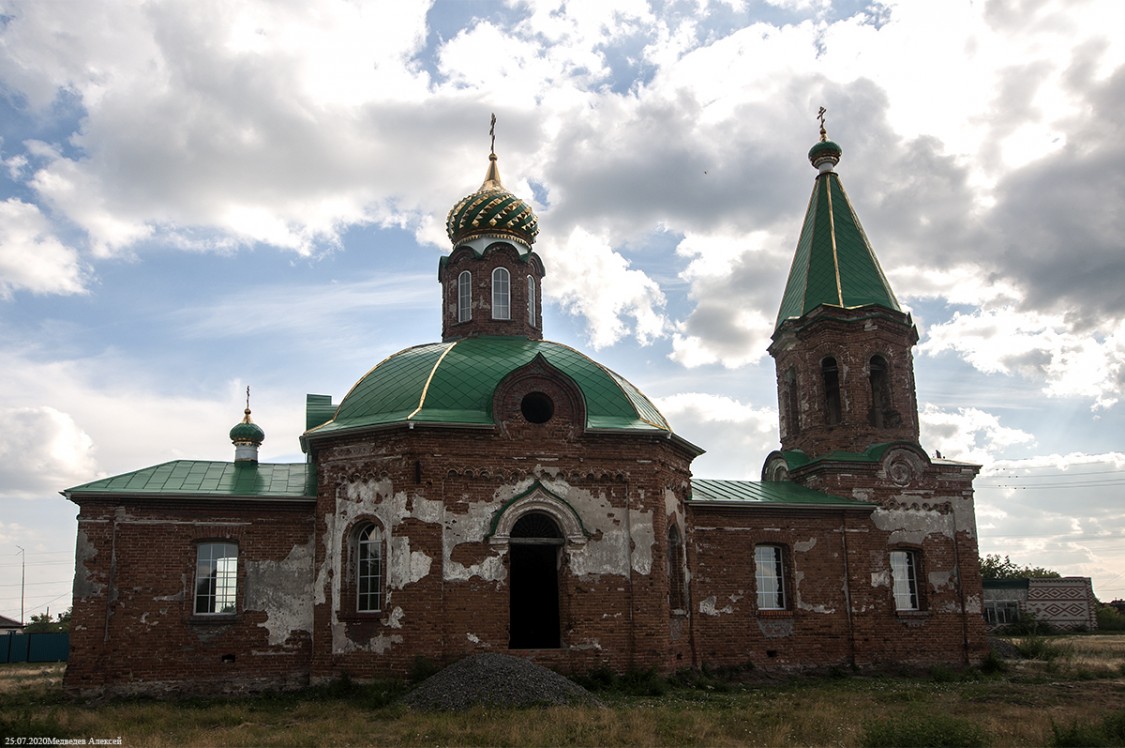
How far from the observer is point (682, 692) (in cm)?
1692

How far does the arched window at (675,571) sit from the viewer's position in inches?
755

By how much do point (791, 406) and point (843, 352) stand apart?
2.26 m

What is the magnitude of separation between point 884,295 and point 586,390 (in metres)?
9.46

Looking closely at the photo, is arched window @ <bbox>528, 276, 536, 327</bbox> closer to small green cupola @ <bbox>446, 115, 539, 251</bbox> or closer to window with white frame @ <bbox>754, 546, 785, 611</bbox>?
small green cupola @ <bbox>446, 115, 539, 251</bbox>

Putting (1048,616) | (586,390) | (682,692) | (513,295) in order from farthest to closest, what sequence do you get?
(1048,616) < (513,295) < (586,390) < (682,692)

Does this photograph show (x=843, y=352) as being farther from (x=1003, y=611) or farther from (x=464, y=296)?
(x=1003, y=611)

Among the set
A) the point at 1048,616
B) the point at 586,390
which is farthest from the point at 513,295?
the point at 1048,616

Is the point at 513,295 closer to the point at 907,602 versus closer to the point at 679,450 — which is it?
the point at 679,450

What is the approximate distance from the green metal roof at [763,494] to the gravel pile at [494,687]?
6.45 m

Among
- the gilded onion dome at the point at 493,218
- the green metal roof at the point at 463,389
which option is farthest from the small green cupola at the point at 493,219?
the green metal roof at the point at 463,389

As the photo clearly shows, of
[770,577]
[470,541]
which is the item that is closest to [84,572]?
[470,541]

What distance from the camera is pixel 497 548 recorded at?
17.3m

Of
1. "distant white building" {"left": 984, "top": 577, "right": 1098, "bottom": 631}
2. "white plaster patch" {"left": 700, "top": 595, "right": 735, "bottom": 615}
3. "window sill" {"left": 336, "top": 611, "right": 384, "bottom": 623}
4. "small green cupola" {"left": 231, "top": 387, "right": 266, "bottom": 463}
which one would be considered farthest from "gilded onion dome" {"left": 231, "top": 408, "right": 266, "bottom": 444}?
"distant white building" {"left": 984, "top": 577, "right": 1098, "bottom": 631}

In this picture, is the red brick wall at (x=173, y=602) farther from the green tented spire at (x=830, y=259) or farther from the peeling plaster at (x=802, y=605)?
the green tented spire at (x=830, y=259)
